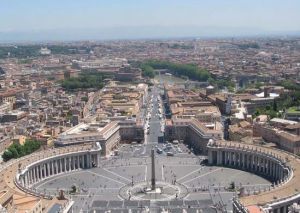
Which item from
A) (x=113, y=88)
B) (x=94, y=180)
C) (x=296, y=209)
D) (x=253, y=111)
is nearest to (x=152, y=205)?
(x=94, y=180)

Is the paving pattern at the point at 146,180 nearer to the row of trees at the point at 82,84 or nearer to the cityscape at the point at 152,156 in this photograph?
the cityscape at the point at 152,156

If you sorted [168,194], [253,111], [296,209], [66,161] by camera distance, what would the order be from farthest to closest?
[253,111] < [66,161] < [168,194] < [296,209]

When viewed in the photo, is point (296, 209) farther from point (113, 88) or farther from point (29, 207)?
point (113, 88)

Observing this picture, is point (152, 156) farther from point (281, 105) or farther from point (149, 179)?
point (281, 105)

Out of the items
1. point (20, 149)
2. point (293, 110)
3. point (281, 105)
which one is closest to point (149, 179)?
point (20, 149)

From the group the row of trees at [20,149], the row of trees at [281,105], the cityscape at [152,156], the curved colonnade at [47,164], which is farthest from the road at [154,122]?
the row of trees at [281,105]

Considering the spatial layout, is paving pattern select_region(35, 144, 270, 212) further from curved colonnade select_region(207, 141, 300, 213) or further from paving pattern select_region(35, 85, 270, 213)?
curved colonnade select_region(207, 141, 300, 213)

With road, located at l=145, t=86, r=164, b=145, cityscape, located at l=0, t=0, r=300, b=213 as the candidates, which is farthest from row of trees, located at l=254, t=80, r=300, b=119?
road, located at l=145, t=86, r=164, b=145
